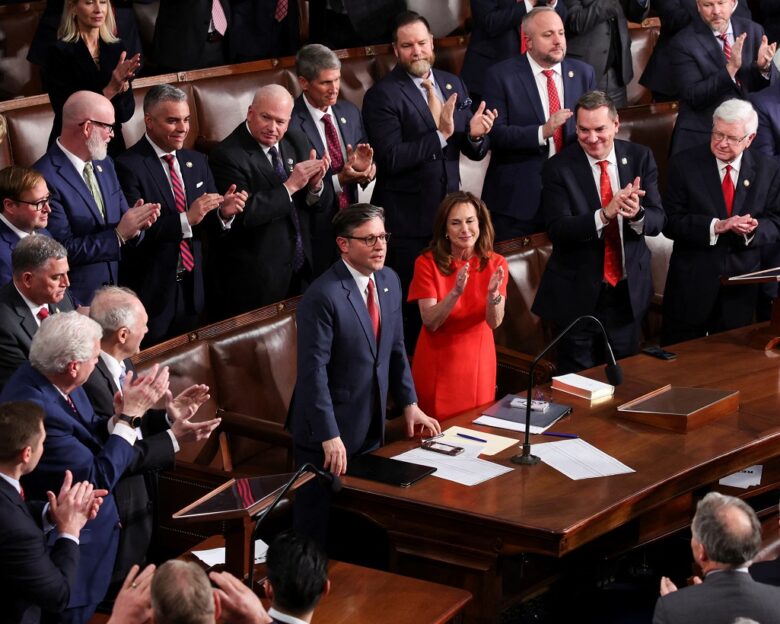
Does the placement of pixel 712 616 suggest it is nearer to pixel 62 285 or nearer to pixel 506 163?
pixel 62 285

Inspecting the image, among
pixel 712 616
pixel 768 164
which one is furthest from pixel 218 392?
pixel 768 164

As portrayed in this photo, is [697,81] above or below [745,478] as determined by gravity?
above

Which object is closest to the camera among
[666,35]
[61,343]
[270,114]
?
[61,343]

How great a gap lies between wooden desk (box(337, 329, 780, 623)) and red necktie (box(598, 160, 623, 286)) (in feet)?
2.96

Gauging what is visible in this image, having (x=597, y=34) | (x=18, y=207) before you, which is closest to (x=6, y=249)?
(x=18, y=207)

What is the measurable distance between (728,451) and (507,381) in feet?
4.54

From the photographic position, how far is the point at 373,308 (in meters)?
4.65

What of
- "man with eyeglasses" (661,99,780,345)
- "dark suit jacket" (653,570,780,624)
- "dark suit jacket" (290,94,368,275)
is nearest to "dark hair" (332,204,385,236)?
"dark suit jacket" (290,94,368,275)

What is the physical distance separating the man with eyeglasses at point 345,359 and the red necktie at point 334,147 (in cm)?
140

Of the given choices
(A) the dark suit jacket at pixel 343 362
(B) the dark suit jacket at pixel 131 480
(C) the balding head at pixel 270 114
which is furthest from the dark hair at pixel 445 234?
(B) the dark suit jacket at pixel 131 480

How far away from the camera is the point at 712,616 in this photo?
3307 millimetres

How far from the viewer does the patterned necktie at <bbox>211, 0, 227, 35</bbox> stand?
22.2 feet

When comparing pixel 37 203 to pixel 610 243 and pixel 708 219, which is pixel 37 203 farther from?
pixel 708 219

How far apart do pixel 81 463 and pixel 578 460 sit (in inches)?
66.1
